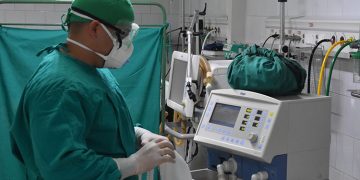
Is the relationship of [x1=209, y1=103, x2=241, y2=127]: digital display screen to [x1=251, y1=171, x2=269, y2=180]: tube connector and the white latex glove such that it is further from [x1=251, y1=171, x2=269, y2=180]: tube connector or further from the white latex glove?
the white latex glove

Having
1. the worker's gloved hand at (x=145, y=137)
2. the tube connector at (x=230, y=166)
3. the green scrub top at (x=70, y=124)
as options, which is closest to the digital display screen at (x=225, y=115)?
the tube connector at (x=230, y=166)

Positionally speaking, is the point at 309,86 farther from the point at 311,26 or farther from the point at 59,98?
the point at 59,98

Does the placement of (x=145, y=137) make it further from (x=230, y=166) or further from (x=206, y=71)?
(x=206, y=71)

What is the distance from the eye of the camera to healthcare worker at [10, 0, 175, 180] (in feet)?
4.15

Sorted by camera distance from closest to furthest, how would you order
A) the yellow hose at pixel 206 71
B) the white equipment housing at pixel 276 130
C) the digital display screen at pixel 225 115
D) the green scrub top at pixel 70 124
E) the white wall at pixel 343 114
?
the green scrub top at pixel 70 124
the white equipment housing at pixel 276 130
the digital display screen at pixel 225 115
the white wall at pixel 343 114
the yellow hose at pixel 206 71

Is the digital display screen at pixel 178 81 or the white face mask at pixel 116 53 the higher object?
the white face mask at pixel 116 53

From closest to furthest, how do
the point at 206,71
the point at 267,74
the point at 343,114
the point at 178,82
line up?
the point at 267,74
the point at 343,114
the point at 206,71
the point at 178,82

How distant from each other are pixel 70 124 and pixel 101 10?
37 centimetres

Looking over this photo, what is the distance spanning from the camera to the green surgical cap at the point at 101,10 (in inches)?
Answer: 54.7

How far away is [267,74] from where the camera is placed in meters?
1.74

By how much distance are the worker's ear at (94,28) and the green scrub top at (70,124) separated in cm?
10

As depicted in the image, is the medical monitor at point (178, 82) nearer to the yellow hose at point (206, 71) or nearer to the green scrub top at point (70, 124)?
the yellow hose at point (206, 71)

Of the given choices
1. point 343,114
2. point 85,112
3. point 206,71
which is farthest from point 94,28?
point 343,114

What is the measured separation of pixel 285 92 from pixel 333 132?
33.3 inches
